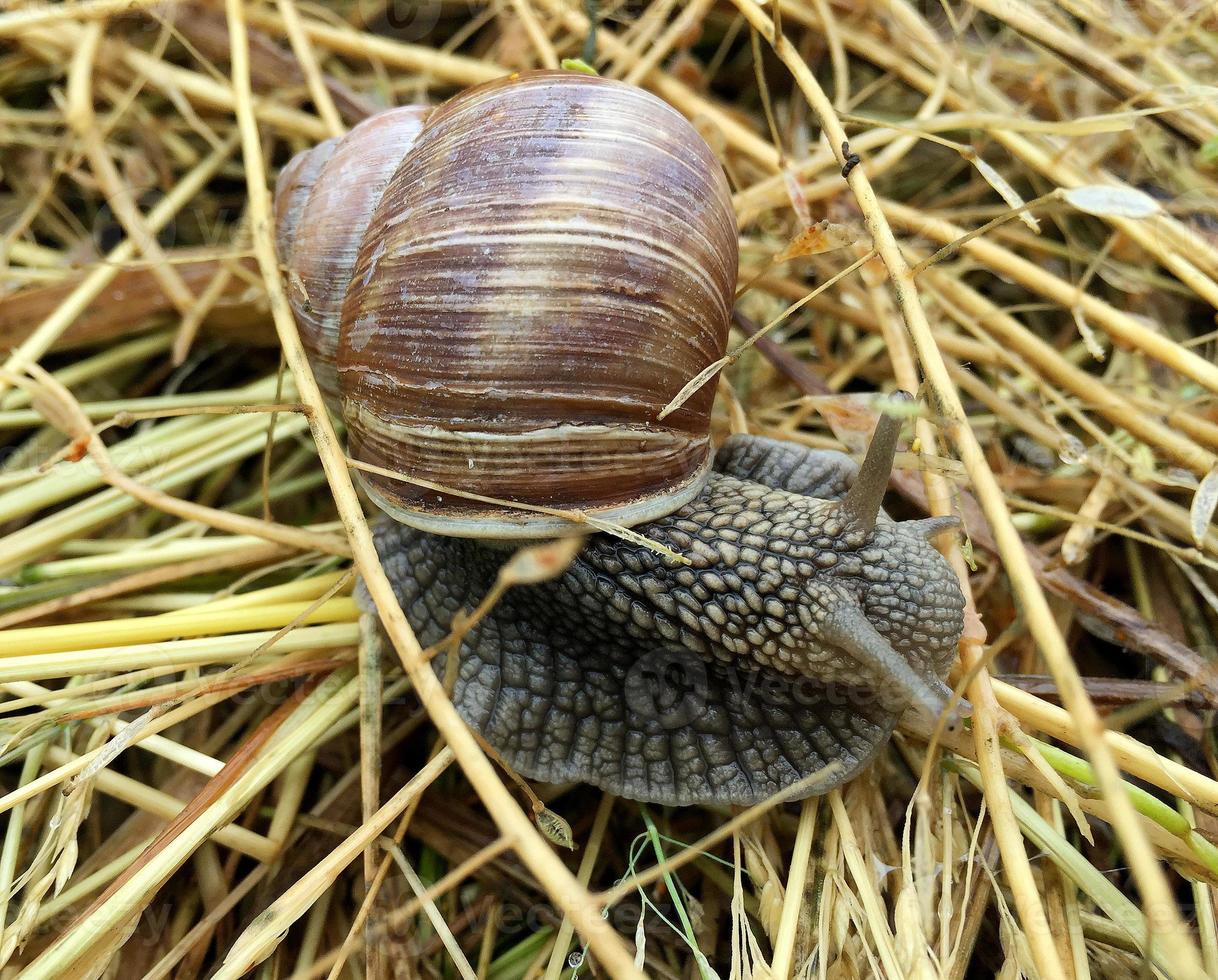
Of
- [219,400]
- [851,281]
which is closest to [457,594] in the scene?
[219,400]

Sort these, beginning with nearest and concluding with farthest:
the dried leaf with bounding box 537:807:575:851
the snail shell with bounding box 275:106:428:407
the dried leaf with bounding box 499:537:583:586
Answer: the dried leaf with bounding box 499:537:583:586
the dried leaf with bounding box 537:807:575:851
the snail shell with bounding box 275:106:428:407

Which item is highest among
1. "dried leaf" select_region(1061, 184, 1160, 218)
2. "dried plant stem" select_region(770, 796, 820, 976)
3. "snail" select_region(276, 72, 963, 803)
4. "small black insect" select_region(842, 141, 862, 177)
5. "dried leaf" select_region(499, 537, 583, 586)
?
"dried leaf" select_region(1061, 184, 1160, 218)

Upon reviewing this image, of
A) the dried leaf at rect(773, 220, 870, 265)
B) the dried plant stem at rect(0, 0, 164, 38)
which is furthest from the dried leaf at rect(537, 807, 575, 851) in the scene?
the dried plant stem at rect(0, 0, 164, 38)

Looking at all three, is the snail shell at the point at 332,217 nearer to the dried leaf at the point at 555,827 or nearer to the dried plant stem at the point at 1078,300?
the dried leaf at the point at 555,827

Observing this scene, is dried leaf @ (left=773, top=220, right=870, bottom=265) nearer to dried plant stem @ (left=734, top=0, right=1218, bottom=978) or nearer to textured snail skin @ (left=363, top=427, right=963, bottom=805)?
dried plant stem @ (left=734, top=0, right=1218, bottom=978)

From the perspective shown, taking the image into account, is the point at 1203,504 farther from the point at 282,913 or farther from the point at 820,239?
the point at 282,913

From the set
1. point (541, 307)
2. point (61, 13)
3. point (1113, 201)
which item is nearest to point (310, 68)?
point (61, 13)

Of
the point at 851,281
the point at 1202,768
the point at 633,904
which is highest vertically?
the point at 851,281

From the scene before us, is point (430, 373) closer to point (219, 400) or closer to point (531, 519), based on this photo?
point (531, 519)
